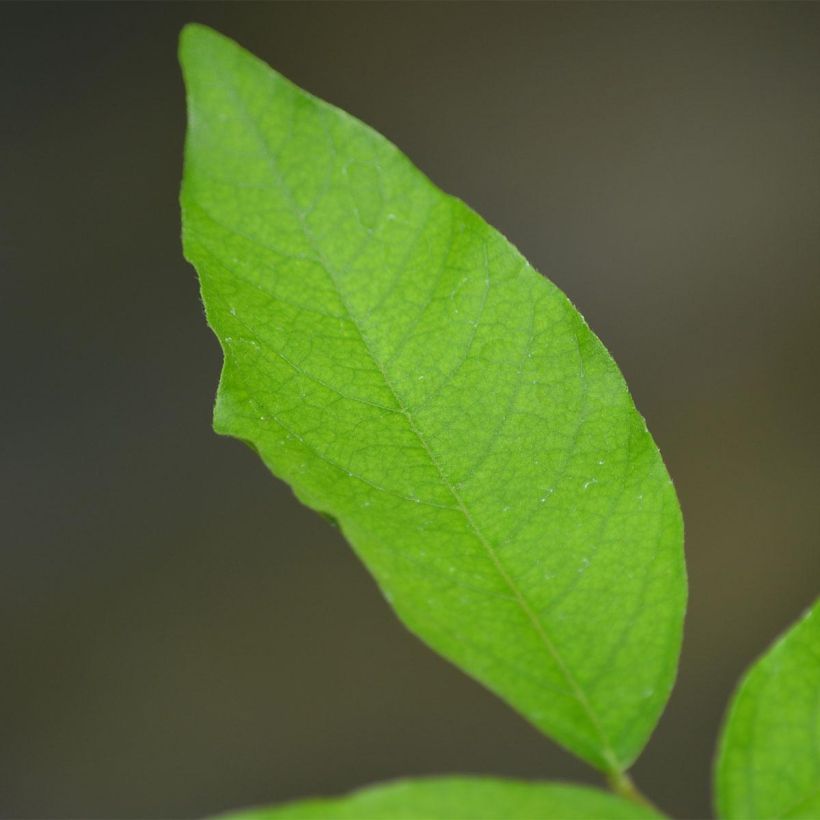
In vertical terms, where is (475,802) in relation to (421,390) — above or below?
below

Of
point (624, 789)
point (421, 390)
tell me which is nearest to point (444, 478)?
point (421, 390)

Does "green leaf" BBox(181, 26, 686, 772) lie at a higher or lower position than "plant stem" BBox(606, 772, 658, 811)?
higher

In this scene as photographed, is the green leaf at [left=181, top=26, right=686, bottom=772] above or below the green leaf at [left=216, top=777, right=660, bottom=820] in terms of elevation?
above

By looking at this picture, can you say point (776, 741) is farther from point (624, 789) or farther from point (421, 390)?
point (421, 390)

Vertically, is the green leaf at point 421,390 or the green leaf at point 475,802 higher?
the green leaf at point 421,390

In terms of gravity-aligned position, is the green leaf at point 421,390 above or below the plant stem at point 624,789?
above
